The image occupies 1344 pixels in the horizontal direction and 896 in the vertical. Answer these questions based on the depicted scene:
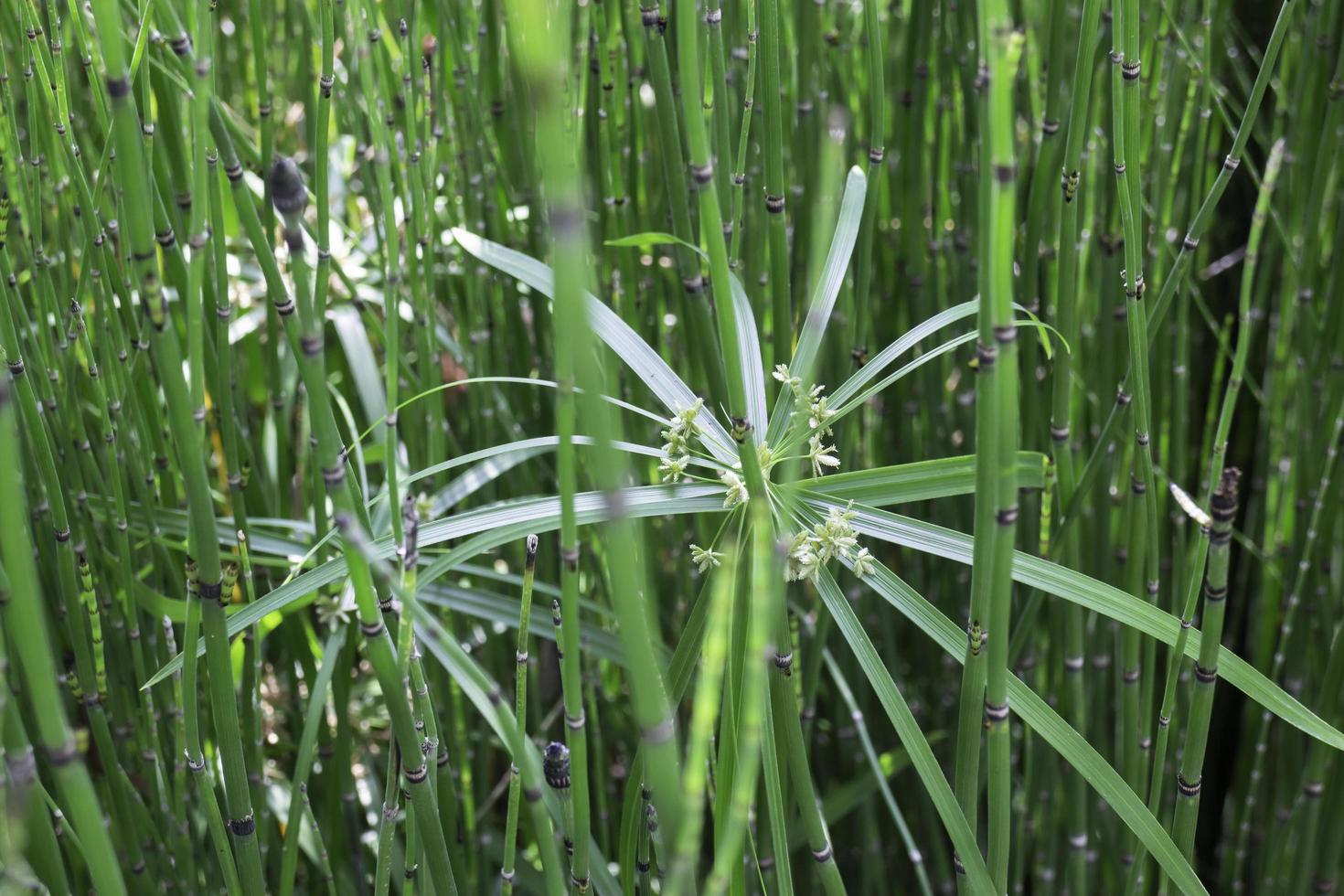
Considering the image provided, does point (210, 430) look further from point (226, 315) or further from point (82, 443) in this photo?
point (226, 315)

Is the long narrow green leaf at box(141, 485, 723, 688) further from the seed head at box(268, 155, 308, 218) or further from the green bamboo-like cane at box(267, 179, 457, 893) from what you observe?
the seed head at box(268, 155, 308, 218)

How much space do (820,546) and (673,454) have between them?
117mm

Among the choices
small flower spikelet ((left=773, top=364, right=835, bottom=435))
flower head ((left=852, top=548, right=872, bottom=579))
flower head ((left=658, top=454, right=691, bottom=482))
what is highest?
small flower spikelet ((left=773, top=364, right=835, bottom=435))

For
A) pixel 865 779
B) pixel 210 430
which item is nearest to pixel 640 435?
pixel 865 779

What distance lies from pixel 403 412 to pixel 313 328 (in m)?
Result: 0.62

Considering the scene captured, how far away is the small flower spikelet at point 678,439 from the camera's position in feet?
2.17

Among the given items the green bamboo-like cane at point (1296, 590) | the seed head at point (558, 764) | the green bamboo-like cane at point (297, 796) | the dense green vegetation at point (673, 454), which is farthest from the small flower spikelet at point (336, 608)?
the green bamboo-like cane at point (1296, 590)

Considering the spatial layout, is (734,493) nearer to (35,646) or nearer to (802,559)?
(802,559)

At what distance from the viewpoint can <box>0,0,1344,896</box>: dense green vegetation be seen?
53cm

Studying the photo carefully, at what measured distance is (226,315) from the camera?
765 millimetres

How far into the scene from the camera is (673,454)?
69cm

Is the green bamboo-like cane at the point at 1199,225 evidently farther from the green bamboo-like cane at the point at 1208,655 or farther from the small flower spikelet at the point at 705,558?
the small flower spikelet at the point at 705,558

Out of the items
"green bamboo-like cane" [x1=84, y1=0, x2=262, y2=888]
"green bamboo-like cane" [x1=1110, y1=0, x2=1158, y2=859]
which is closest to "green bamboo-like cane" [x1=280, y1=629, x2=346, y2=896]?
"green bamboo-like cane" [x1=84, y1=0, x2=262, y2=888]

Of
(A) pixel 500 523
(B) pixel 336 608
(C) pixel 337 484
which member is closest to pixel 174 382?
(C) pixel 337 484
